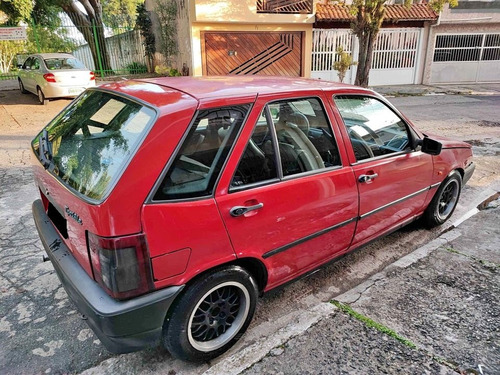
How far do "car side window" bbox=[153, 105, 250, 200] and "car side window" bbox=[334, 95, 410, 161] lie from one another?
103 centimetres

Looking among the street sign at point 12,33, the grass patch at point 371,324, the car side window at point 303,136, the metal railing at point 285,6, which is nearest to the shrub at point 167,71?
the metal railing at point 285,6

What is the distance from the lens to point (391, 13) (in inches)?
650

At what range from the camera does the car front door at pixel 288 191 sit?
227 centimetres

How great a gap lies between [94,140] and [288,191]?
4.23 ft

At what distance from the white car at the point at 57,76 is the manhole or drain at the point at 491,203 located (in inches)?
404

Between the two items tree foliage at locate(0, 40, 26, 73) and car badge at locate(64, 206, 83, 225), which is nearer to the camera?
car badge at locate(64, 206, 83, 225)

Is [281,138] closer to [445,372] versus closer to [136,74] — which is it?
[445,372]

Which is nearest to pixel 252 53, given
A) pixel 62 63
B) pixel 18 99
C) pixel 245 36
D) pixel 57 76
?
pixel 245 36

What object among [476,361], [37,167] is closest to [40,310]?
[37,167]

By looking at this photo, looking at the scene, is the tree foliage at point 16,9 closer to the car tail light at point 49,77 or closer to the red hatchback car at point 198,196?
the car tail light at point 49,77

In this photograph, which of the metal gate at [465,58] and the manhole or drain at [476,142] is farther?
the metal gate at [465,58]

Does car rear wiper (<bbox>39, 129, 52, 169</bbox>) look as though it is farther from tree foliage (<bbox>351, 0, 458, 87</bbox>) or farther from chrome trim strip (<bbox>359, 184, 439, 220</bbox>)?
tree foliage (<bbox>351, 0, 458, 87</bbox>)

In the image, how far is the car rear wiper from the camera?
2561 millimetres

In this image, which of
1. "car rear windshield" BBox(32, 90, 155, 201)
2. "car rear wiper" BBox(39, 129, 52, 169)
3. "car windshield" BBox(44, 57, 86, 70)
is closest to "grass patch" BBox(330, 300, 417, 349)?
"car rear windshield" BBox(32, 90, 155, 201)
